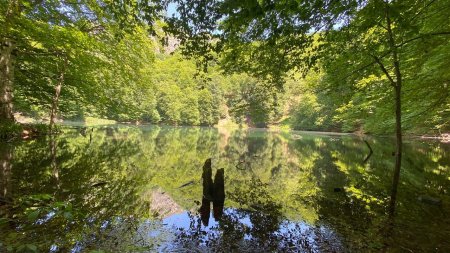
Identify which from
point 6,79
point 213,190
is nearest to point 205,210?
point 213,190

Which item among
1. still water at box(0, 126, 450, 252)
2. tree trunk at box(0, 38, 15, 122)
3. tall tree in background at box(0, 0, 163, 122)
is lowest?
still water at box(0, 126, 450, 252)

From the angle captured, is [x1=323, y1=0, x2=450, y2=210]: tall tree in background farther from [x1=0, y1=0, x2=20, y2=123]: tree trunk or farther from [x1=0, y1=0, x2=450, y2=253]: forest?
[x1=0, y1=0, x2=20, y2=123]: tree trunk

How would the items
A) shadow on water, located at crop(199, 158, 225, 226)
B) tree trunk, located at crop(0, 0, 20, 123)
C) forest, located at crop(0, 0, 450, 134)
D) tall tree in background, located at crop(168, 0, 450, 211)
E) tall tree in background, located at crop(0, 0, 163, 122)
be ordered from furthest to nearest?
tree trunk, located at crop(0, 0, 20, 123)
tall tree in background, located at crop(0, 0, 163, 122)
shadow on water, located at crop(199, 158, 225, 226)
forest, located at crop(0, 0, 450, 134)
tall tree in background, located at crop(168, 0, 450, 211)

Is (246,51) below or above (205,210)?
above

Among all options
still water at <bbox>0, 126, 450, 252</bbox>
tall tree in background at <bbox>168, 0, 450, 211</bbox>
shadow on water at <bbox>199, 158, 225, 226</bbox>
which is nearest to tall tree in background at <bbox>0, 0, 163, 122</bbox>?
still water at <bbox>0, 126, 450, 252</bbox>

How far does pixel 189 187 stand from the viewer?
428 inches

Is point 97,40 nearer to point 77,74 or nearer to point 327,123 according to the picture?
point 77,74

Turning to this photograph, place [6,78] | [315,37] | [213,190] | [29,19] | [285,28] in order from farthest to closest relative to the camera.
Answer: [6,78] < [29,19] < [213,190] < [315,37] < [285,28]

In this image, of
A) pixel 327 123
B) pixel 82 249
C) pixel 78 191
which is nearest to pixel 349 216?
pixel 82 249

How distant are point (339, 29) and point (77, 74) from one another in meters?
17.8

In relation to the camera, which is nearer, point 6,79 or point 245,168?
point 6,79

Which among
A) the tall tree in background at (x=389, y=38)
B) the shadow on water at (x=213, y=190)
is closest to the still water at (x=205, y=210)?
the shadow on water at (x=213, y=190)

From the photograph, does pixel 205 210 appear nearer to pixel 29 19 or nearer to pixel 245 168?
pixel 245 168

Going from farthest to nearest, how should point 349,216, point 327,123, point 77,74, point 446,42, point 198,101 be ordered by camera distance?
point 198,101 → point 327,123 → point 77,74 → point 446,42 → point 349,216
